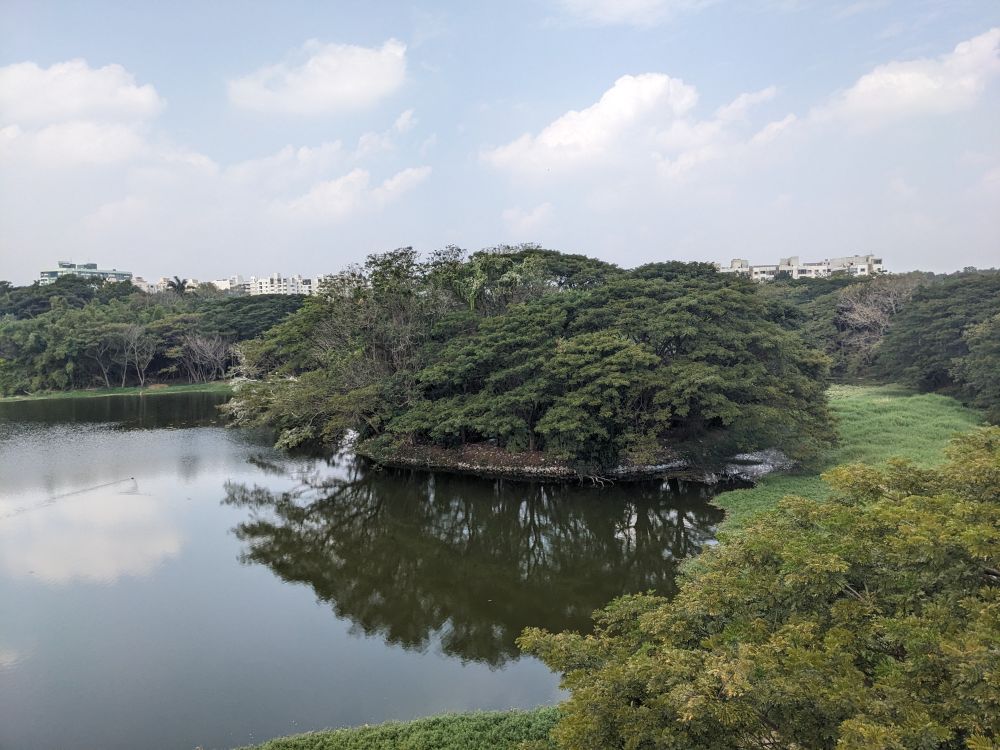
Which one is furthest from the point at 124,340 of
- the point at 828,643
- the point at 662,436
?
the point at 828,643

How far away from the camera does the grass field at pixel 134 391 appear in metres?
41.3

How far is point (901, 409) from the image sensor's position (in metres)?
26.2

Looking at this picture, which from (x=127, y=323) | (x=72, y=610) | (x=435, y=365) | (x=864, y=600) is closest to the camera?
(x=864, y=600)

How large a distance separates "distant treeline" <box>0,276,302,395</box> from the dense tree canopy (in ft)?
77.4

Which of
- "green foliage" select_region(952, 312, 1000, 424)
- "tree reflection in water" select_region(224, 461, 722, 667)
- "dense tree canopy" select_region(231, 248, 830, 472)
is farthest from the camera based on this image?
"green foliage" select_region(952, 312, 1000, 424)

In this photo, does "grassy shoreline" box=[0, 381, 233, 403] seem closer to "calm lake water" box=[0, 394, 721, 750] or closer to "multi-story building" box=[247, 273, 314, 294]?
"calm lake water" box=[0, 394, 721, 750]

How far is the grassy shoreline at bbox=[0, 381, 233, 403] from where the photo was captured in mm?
41031

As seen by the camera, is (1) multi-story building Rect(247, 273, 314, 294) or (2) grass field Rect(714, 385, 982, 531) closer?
(2) grass field Rect(714, 385, 982, 531)

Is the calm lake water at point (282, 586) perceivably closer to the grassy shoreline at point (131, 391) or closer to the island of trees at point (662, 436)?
the island of trees at point (662, 436)

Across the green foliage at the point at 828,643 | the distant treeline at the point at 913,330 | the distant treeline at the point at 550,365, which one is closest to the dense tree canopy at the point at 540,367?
the distant treeline at the point at 550,365

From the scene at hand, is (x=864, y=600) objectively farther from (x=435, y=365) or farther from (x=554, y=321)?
(x=435, y=365)

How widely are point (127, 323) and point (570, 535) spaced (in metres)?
42.4

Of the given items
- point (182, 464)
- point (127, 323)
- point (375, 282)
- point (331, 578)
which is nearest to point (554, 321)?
point (375, 282)

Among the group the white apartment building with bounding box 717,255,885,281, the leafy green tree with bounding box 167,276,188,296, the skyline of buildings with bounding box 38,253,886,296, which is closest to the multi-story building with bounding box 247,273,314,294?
the skyline of buildings with bounding box 38,253,886,296
